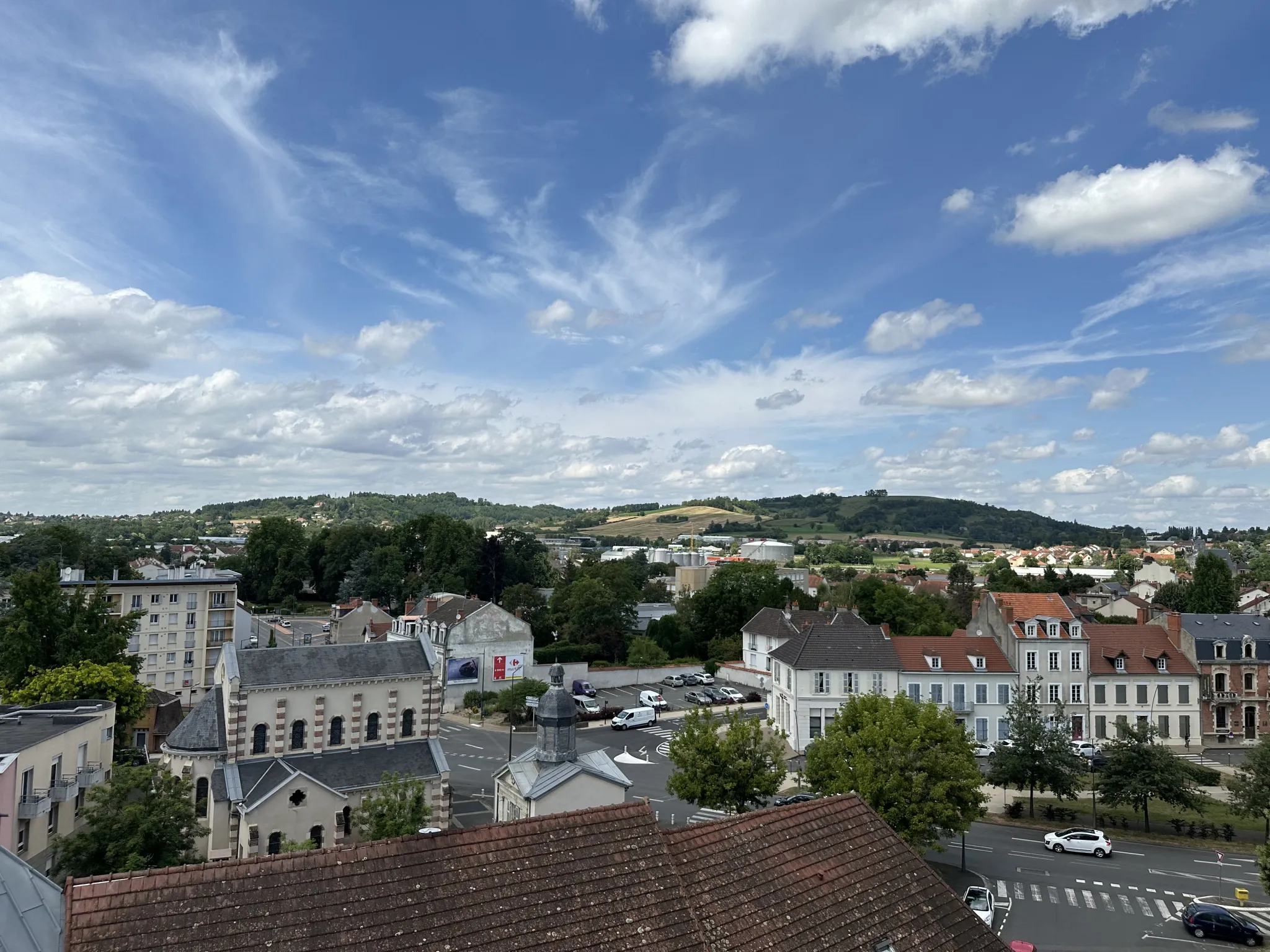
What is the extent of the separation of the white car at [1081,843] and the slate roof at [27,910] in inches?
1536

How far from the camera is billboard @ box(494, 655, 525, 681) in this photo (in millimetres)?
69688

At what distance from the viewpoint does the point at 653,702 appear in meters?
65.6

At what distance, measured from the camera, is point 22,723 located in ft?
116

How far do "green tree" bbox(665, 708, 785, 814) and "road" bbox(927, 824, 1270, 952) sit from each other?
361 inches

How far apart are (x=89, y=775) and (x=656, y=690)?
155 ft

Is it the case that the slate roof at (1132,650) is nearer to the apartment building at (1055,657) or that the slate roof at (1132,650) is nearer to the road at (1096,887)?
the apartment building at (1055,657)

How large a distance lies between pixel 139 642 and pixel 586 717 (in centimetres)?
4067

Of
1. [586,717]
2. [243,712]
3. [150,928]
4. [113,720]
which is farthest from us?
[586,717]

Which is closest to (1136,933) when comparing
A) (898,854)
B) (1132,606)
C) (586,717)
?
(898,854)

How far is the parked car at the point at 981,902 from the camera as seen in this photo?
93.5 feet

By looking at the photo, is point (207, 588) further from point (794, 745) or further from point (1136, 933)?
point (1136, 933)

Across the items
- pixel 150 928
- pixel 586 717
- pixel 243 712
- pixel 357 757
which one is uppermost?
pixel 150 928

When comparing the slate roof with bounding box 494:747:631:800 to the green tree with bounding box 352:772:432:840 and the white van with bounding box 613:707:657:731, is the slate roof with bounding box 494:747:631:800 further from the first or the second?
the white van with bounding box 613:707:657:731

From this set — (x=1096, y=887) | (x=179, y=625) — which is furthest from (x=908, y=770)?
(x=179, y=625)
